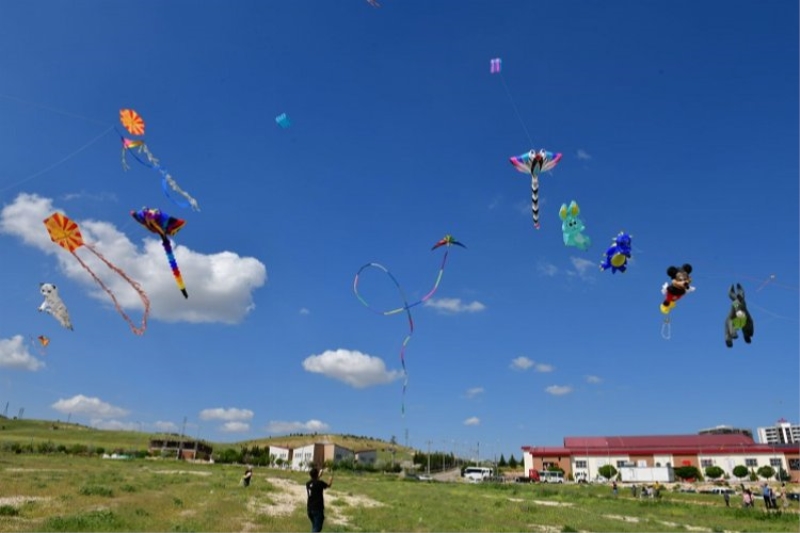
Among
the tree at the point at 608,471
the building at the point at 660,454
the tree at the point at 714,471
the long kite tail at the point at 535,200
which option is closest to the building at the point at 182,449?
the building at the point at 660,454

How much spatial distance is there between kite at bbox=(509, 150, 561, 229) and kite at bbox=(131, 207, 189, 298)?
13.4 m

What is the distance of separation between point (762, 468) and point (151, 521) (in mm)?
90863

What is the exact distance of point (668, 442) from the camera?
4035 inches

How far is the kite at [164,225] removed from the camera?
73.9ft

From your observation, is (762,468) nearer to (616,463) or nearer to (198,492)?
(616,463)

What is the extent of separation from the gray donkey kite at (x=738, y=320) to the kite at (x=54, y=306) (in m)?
27.5

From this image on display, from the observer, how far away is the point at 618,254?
21.0 metres

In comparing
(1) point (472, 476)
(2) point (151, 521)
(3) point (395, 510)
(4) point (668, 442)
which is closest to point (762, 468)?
(4) point (668, 442)

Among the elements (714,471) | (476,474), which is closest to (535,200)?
(476,474)

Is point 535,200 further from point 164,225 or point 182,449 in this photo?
point 182,449

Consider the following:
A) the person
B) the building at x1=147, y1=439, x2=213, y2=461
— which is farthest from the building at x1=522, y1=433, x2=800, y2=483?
the person

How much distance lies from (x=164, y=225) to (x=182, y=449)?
10447cm

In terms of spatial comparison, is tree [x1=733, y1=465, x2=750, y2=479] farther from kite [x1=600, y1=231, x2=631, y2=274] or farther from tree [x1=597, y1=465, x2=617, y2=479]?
kite [x1=600, y1=231, x2=631, y2=274]

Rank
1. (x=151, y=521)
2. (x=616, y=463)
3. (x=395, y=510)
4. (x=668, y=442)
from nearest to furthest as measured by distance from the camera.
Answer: (x=151, y=521) → (x=395, y=510) → (x=616, y=463) → (x=668, y=442)
